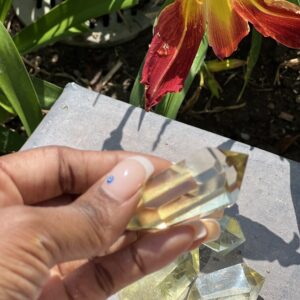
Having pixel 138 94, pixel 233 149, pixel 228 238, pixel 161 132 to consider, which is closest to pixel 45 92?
pixel 138 94

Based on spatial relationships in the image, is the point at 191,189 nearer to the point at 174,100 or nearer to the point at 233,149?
the point at 233,149

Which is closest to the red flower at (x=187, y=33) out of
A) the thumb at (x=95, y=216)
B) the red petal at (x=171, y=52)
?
the red petal at (x=171, y=52)

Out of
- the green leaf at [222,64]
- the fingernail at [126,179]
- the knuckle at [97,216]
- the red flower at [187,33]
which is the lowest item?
the green leaf at [222,64]

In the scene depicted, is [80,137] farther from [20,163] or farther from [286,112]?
[286,112]

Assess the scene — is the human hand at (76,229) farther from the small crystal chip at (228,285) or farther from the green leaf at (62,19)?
the green leaf at (62,19)

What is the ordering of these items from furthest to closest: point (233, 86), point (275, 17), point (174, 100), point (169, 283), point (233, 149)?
point (233, 86)
point (174, 100)
point (233, 149)
point (169, 283)
point (275, 17)

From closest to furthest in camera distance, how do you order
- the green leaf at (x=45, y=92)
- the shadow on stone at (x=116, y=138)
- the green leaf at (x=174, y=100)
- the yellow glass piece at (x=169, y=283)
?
the yellow glass piece at (x=169, y=283) < the shadow on stone at (x=116, y=138) < the green leaf at (x=174, y=100) < the green leaf at (x=45, y=92)

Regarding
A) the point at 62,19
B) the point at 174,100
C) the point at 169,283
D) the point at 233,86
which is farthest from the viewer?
the point at 233,86
